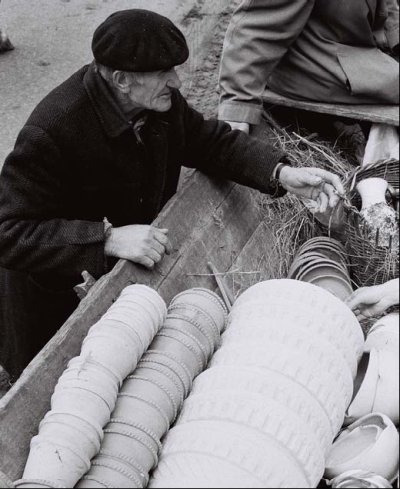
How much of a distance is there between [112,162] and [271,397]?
3.57ft

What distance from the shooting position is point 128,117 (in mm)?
2291

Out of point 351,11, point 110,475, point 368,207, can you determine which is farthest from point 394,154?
point 110,475

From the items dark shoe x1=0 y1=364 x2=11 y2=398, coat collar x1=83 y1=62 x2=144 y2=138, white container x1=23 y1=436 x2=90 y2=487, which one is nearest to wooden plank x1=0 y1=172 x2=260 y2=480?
white container x1=23 y1=436 x2=90 y2=487

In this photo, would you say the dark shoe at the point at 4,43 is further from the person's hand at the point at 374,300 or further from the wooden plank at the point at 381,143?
the person's hand at the point at 374,300

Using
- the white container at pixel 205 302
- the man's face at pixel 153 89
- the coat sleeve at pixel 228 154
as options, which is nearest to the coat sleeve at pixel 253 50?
the coat sleeve at pixel 228 154

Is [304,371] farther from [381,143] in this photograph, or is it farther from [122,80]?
[381,143]

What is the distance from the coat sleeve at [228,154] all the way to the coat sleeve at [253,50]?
0.27 meters

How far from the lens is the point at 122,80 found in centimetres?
221

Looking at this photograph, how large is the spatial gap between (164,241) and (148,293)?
1.04 ft

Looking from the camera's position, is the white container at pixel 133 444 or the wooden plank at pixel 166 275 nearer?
the white container at pixel 133 444

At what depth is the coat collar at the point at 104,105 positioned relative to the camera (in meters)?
2.25

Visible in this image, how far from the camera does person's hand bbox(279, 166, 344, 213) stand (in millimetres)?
2285

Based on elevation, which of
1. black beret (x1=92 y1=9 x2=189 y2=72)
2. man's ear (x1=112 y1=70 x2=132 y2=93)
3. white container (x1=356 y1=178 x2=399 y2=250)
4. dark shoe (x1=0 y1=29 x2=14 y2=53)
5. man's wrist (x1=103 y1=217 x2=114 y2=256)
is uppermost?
black beret (x1=92 y1=9 x2=189 y2=72)

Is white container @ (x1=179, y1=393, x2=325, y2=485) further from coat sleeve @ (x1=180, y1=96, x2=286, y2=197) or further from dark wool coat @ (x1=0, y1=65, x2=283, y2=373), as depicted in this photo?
coat sleeve @ (x1=180, y1=96, x2=286, y2=197)
